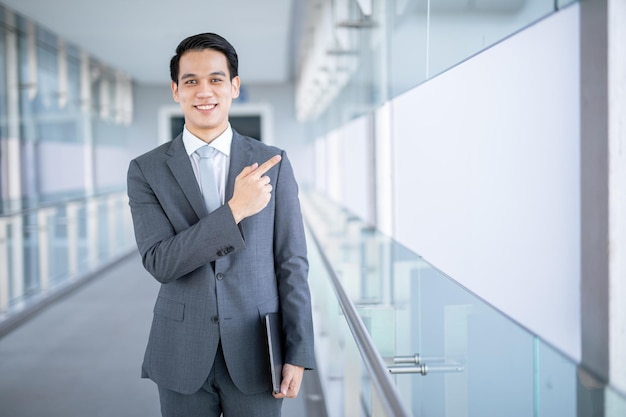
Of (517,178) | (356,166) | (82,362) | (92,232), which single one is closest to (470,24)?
(517,178)

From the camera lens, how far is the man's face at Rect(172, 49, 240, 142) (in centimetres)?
171

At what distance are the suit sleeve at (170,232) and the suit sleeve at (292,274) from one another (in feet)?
0.54

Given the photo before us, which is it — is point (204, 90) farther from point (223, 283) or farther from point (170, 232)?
point (223, 283)

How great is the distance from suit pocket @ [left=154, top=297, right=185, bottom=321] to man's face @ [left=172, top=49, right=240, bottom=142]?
45 centimetres

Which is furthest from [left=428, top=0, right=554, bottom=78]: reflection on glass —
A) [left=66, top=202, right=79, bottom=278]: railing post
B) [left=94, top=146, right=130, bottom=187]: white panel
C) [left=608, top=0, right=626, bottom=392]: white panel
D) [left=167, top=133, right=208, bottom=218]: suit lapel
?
[left=94, top=146, right=130, bottom=187]: white panel

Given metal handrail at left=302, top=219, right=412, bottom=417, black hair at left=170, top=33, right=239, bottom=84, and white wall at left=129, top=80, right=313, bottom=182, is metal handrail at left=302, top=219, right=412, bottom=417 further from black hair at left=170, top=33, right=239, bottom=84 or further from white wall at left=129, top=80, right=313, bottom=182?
white wall at left=129, top=80, right=313, bottom=182

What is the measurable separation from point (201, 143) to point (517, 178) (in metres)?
0.79

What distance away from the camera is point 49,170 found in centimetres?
930

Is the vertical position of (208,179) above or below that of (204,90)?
below

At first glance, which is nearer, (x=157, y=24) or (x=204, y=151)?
(x=204, y=151)

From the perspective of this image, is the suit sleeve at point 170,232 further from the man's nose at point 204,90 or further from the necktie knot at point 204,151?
the man's nose at point 204,90

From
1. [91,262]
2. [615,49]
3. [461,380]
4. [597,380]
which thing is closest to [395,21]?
[461,380]

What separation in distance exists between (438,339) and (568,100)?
94 cm

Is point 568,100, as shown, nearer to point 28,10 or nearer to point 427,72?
point 427,72
